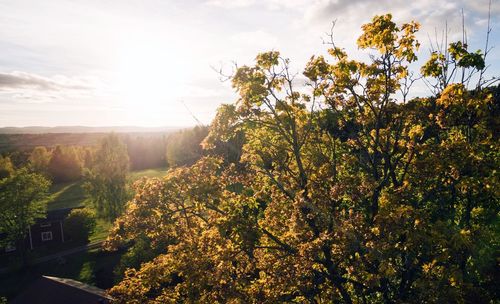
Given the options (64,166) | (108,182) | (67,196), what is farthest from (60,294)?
(64,166)

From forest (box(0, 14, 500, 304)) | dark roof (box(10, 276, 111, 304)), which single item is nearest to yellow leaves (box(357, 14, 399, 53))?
forest (box(0, 14, 500, 304))

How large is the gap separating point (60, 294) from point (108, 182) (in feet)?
85.7

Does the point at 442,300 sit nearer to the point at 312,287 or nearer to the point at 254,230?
the point at 312,287

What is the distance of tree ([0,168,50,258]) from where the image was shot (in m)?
41.9

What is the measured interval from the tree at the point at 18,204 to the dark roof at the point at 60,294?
17.6 metres

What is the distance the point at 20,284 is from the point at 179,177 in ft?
117

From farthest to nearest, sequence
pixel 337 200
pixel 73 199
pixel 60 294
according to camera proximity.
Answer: pixel 73 199 < pixel 60 294 < pixel 337 200

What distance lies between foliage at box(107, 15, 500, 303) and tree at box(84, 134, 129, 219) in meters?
39.7

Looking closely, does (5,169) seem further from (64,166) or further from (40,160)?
(64,166)

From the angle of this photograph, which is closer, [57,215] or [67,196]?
[57,215]

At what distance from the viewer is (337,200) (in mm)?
12102

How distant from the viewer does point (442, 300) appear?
30.6ft

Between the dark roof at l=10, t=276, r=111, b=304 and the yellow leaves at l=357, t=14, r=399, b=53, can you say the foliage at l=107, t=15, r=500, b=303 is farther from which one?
the dark roof at l=10, t=276, r=111, b=304

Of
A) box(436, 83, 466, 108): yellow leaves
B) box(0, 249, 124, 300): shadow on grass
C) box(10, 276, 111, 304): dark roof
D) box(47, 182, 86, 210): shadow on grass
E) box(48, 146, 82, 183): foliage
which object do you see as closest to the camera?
box(436, 83, 466, 108): yellow leaves
